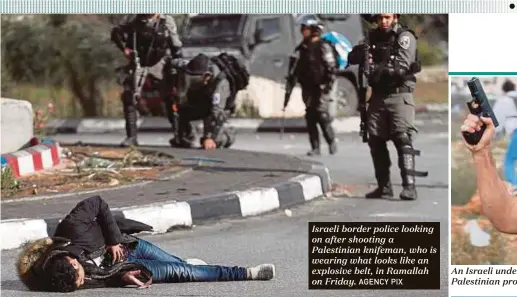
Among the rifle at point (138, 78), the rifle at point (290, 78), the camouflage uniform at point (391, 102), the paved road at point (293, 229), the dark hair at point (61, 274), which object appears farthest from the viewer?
the rifle at point (138, 78)

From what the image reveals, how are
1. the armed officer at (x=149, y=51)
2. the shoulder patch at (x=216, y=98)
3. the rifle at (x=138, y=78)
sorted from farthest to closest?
the shoulder patch at (x=216, y=98)
the rifle at (x=138, y=78)
the armed officer at (x=149, y=51)

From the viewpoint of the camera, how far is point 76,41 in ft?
17.6

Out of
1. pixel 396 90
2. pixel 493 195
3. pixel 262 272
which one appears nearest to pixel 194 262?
pixel 262 272

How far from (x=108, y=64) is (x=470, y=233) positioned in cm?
166

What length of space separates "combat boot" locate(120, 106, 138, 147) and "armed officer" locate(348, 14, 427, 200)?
936 millimetres

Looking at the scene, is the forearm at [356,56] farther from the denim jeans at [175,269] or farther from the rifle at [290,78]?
the denim jeans at [175,269]

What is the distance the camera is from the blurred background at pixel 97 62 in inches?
200

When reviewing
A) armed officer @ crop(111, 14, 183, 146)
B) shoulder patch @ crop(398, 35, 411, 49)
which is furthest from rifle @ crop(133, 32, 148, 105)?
shoulder patch @ crop(398, 35, 411, 49)

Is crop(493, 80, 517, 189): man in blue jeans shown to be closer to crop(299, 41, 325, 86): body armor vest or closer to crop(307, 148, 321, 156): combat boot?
crop(299, 41, 325, 86): body armor vest

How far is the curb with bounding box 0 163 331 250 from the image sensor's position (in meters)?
5.20

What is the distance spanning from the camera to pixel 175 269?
16.6 feet

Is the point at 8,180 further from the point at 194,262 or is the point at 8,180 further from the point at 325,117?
the point at 325,117

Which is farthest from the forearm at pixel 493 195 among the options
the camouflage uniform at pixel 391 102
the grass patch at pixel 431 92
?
the camouflage uniform at pixel 391 102

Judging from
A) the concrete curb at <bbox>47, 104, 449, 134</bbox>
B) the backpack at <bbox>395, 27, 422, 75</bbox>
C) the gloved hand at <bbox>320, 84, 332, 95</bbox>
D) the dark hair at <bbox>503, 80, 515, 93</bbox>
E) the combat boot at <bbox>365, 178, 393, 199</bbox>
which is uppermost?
the backpack at <bbox>395, 27, 422, 75</bbox>
